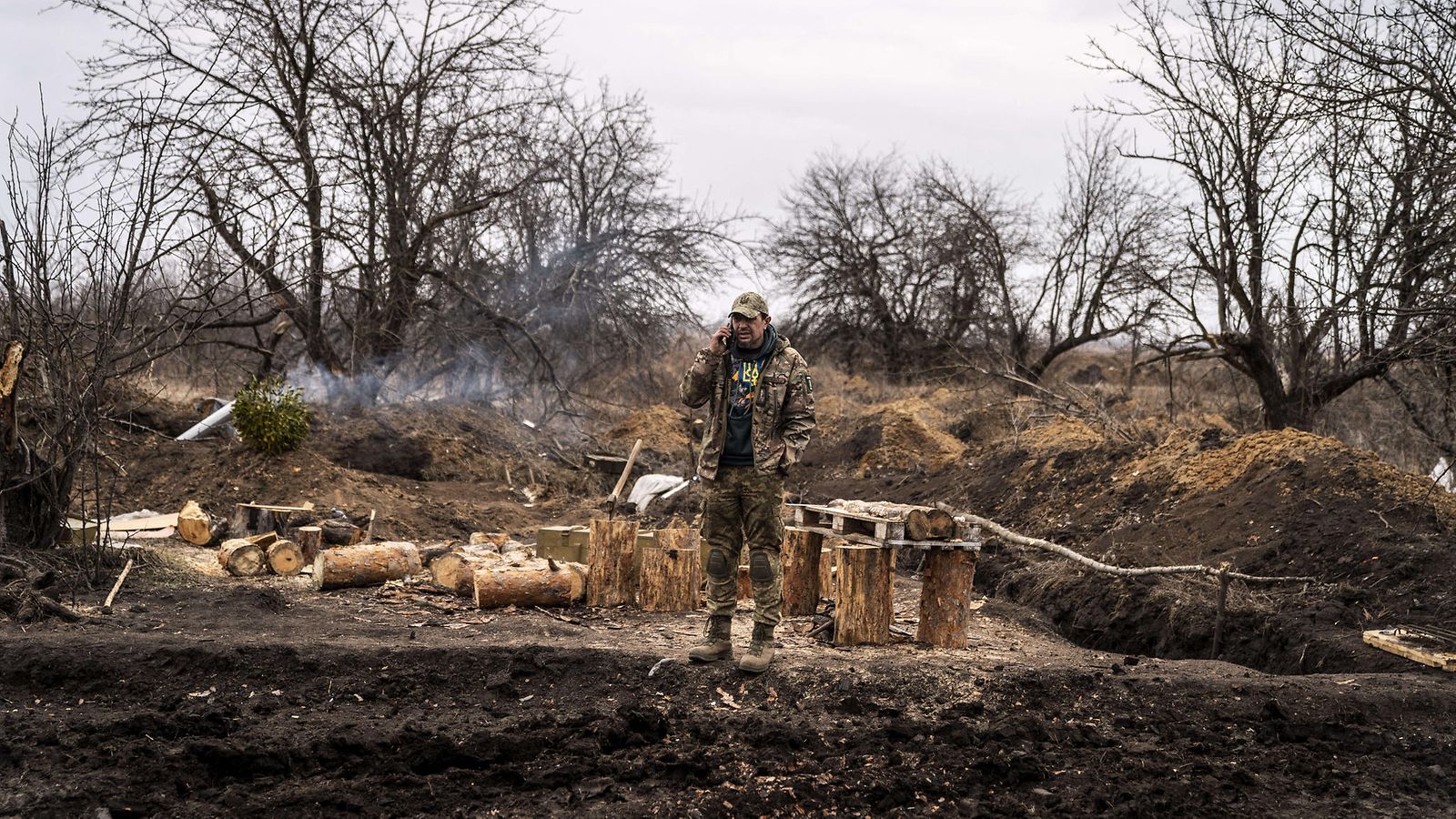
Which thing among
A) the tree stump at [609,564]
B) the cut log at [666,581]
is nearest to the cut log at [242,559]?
the tree stump at [609,564]

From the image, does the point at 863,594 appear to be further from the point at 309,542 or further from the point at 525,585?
the point at 309,542

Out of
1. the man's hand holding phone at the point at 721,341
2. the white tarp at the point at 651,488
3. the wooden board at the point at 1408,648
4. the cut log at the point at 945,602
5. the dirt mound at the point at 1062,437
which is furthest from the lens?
the white tarp at the point at 651,488

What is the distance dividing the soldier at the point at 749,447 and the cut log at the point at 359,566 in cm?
384

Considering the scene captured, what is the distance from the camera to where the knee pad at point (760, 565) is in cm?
638

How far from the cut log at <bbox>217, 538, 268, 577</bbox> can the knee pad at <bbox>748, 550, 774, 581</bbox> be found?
17.7 feet

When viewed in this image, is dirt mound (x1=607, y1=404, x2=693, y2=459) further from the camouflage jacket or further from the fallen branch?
the camouflage jacket

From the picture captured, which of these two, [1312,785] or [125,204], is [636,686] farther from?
[125,204]

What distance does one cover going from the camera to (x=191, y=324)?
27.2 feet

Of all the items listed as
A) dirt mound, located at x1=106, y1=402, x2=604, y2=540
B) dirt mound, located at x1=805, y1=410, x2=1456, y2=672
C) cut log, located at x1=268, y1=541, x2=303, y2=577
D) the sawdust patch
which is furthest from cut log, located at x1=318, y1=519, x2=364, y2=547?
the sawdust patch

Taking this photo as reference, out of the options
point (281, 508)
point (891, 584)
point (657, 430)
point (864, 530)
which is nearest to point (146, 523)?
point (281, 508)

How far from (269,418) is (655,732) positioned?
10.9 meters

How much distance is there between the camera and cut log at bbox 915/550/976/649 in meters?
7.30

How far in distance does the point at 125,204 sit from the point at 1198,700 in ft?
25.1

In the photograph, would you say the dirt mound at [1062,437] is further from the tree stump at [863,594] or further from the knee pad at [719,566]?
the knee pad at [719,566]
